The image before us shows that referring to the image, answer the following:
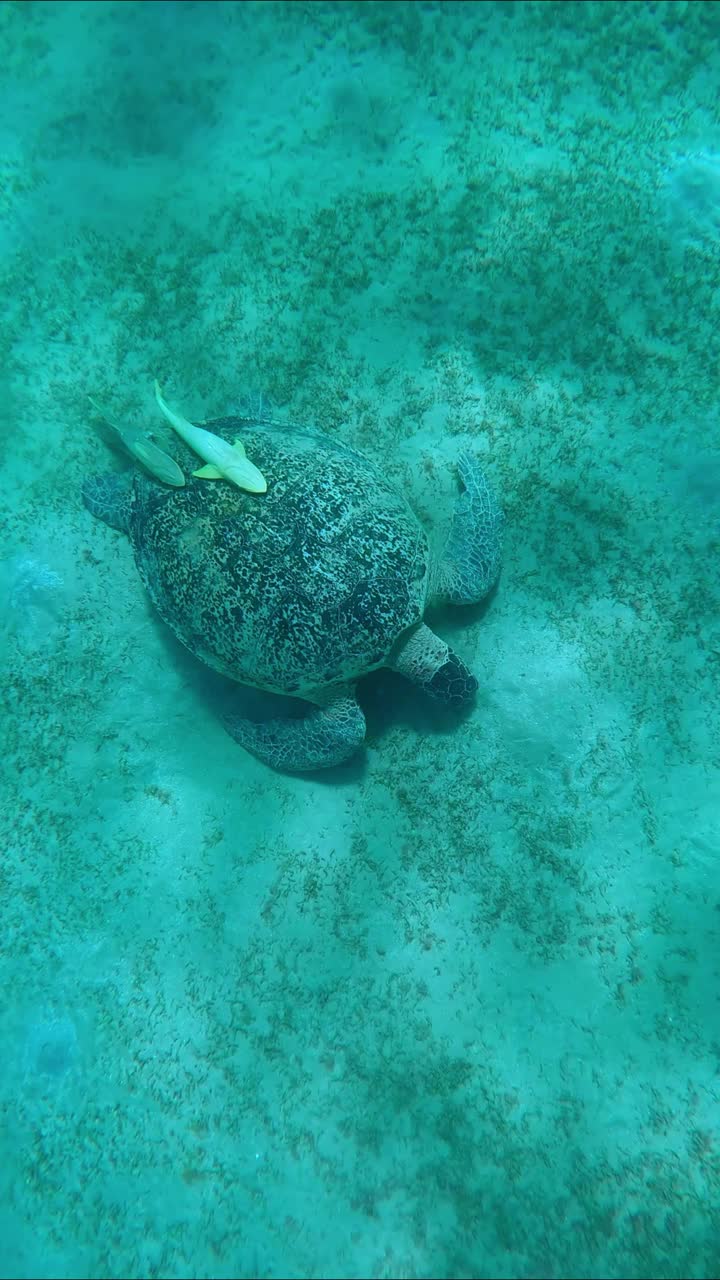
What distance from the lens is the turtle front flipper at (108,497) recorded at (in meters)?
5.18

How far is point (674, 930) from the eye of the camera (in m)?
3.98

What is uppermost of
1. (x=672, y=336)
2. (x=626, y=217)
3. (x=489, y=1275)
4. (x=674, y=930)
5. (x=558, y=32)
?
(x=558, y=32)

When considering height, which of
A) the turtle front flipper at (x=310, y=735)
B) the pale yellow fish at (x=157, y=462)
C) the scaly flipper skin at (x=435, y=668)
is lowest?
the turtle front flipper at (x=310, y=735)

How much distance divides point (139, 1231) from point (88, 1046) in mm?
1093

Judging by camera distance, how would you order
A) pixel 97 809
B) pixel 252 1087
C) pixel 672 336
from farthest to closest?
pixel 672 336
pixel 97 809
pixel 252 1087

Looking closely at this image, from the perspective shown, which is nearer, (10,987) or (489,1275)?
(489,1275)

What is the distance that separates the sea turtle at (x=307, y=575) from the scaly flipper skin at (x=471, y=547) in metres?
0.01

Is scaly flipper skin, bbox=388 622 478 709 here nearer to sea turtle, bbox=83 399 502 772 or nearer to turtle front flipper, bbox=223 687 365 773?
sea turtle, bbox=83 399 502 772

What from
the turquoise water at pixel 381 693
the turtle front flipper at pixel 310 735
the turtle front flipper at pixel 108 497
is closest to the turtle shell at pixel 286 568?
the turtle front flipper at pixel 310 735

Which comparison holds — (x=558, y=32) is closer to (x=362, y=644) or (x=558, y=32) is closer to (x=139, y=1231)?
(x=362, y=644)

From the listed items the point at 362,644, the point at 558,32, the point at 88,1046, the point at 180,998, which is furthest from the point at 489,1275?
the point at 558,32

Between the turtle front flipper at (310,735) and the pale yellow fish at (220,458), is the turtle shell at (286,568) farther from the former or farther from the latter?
the turtle front flipper at (310,735)

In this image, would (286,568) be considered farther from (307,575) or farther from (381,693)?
(381,693)

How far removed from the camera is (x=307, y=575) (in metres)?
4.23
